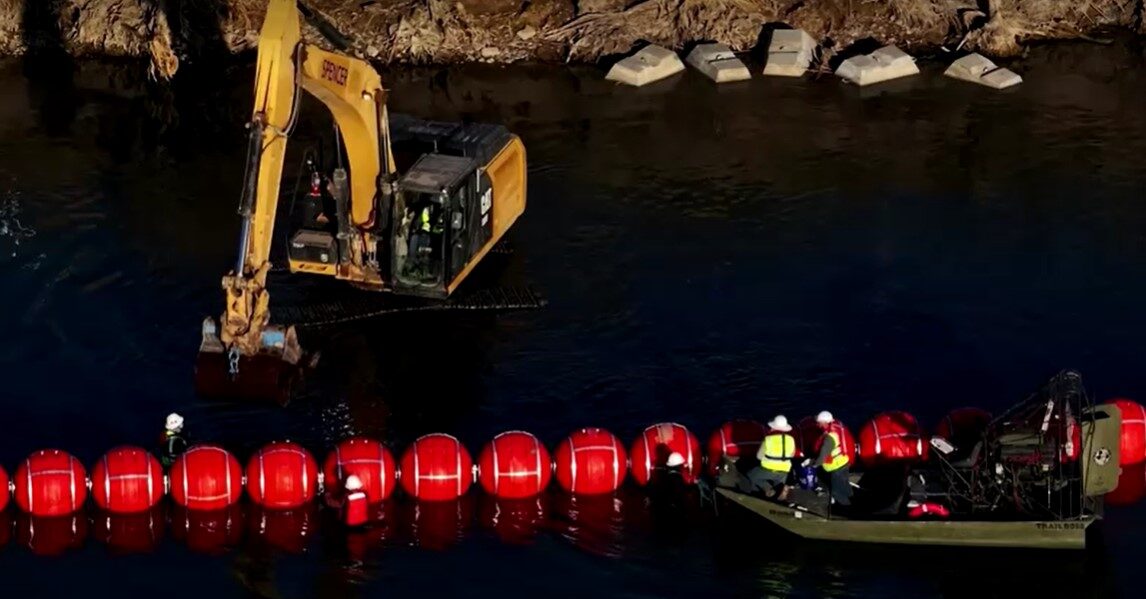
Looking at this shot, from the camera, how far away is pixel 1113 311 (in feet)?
149

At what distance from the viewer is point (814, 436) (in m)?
38.7

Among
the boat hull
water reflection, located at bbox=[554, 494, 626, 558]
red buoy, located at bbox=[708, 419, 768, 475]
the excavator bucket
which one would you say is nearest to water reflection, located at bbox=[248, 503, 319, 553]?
the excavator bucket

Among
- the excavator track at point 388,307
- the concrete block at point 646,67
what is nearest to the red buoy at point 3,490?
the excavator track at point 388,307

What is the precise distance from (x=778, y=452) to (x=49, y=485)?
14.1 meters

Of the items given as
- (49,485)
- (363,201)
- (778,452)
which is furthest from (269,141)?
(778,452)

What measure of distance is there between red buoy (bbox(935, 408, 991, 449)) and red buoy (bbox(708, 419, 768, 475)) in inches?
149

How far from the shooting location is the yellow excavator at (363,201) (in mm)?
37656

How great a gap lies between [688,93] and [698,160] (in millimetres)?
4907

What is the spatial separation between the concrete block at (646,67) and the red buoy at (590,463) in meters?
22.1

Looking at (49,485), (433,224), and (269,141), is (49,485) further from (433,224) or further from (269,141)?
(433,224)

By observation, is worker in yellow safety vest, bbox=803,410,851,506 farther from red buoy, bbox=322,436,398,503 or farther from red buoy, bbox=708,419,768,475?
red buoy, bbox=322,436,398,503

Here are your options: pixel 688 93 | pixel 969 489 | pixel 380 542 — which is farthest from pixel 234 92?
pixel 969 489

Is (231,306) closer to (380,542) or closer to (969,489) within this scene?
(380,542)

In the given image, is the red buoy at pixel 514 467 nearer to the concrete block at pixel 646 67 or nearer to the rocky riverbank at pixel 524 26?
the concrete block at pixel 646 67
